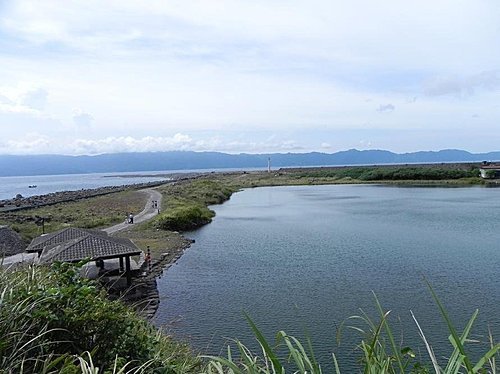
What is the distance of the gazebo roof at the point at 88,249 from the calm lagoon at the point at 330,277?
6.78ft

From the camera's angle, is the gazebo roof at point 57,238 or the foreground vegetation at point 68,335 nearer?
the foreground vegetation at point 68,335

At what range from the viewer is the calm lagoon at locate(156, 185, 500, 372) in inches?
454

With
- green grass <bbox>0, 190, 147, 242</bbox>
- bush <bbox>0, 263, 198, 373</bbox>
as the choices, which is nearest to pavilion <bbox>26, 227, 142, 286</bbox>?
green grass <bbox>0, 190, 147, 242</bbox>

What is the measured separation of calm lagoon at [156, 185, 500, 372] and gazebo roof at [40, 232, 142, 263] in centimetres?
207

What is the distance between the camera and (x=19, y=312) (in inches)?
125

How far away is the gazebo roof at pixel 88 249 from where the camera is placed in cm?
A: 1341

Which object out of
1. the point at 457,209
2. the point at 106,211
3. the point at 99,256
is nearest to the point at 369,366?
the point at 99,256

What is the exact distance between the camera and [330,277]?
16406mm

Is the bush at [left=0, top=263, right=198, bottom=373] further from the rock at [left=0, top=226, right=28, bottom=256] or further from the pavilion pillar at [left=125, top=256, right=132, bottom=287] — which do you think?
the rock at [left=0, top=226, right=28, bottom=256]

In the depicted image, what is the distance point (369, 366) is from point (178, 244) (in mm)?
23228

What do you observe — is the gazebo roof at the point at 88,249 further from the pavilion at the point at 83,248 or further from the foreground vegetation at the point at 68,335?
the foreground vegetation at the point at 68,335

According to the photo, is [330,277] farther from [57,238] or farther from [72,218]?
[72,218]

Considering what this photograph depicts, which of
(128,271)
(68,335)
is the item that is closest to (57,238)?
(128,271)

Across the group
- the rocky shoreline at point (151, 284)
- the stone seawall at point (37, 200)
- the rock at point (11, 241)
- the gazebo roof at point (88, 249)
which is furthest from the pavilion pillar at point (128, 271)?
the stone seawall at point (37, 200)
